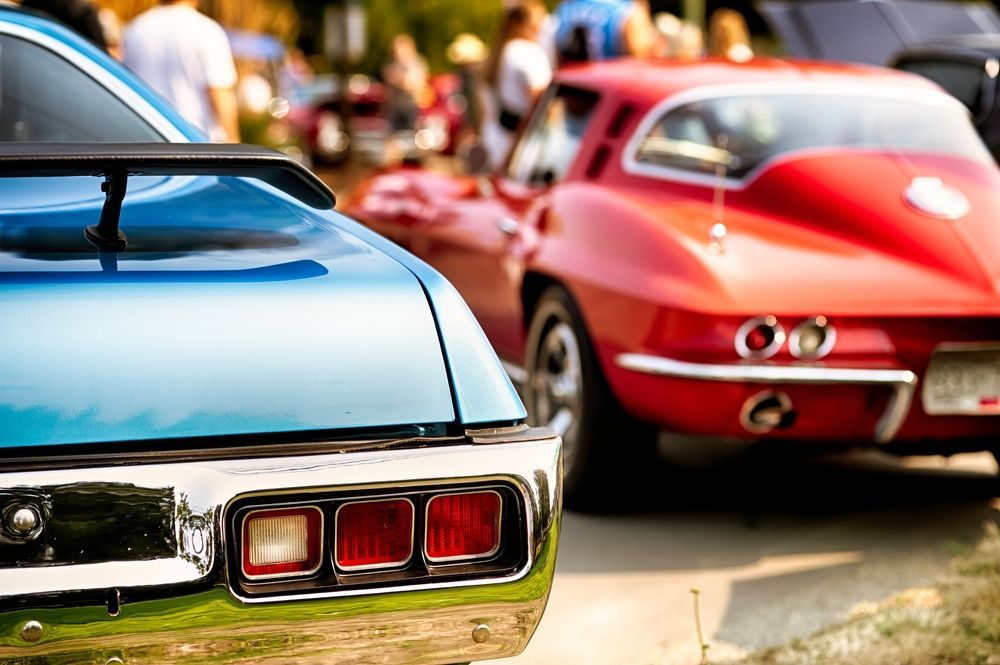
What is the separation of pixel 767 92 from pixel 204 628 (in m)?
3.75

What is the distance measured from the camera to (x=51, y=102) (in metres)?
3.47

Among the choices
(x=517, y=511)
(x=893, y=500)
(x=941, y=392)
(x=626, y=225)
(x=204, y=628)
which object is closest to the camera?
(x=204, y=628)

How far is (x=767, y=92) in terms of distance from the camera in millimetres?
5328

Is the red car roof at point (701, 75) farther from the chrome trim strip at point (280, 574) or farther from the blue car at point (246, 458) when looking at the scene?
the chrome trim strip at point (280, 574)

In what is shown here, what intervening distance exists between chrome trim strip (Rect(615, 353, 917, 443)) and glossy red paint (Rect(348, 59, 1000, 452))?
0.06 ft

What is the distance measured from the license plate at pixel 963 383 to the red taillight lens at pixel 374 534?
8.22 feet

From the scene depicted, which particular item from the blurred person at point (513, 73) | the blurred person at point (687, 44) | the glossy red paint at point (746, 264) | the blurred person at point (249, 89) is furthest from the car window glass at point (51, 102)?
the blurred person at point (249, 89)

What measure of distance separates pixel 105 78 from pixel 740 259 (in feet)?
6.32

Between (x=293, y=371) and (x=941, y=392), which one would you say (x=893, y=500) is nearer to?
(x=941, y=392)

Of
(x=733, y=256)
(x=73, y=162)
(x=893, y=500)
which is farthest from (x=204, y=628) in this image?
(x=893, y=500)

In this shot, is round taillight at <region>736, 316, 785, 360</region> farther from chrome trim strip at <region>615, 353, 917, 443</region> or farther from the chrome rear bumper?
the chrome rear bumper

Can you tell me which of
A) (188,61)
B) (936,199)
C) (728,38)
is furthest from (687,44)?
(936,199)

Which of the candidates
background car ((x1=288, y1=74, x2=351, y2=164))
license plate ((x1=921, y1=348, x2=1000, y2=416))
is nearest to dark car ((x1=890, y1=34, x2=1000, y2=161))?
license plate ((x1=921, y1=348, x2=1000, y2=416))

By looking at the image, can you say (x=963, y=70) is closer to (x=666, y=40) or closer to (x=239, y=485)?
(x=666, y=40)
